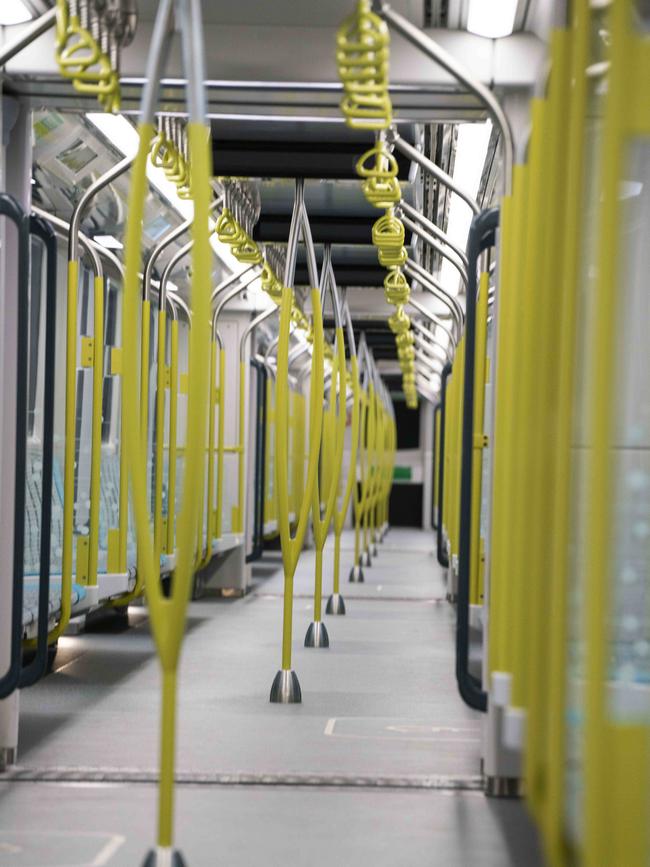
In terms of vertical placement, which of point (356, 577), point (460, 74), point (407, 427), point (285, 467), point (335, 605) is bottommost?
point (356, 577)

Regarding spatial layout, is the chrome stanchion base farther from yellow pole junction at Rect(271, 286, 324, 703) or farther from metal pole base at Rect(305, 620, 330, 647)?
metal pole base at Rect(305, 620, 330, 647)

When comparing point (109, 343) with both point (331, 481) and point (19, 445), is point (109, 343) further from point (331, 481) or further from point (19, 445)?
point (19, 445)

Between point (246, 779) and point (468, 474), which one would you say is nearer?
point (468, 474)

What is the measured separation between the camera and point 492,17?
4738 millimetres

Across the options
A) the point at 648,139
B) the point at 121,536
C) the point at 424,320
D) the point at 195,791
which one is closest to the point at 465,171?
the point at 121,536

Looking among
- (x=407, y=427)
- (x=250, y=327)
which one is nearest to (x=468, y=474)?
(x=250, y=327)

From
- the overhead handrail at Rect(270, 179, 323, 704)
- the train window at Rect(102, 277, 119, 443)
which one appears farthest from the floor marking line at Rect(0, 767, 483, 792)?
the train window at Rect(102, 277, 119, 443)

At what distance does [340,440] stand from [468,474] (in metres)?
4.52

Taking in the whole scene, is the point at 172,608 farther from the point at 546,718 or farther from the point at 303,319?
the point at 303,319

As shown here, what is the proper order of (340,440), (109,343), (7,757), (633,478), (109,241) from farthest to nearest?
(109,343) → (109,241) → (340,440) → (7,757) → (633,478)

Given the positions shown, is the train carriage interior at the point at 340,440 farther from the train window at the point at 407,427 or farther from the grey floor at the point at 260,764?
the train window at the point at 407,427

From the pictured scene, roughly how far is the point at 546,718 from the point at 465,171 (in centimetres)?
517

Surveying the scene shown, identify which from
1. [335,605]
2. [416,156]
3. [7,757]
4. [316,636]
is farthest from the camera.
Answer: [335,605]

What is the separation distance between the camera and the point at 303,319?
12.4 metres
